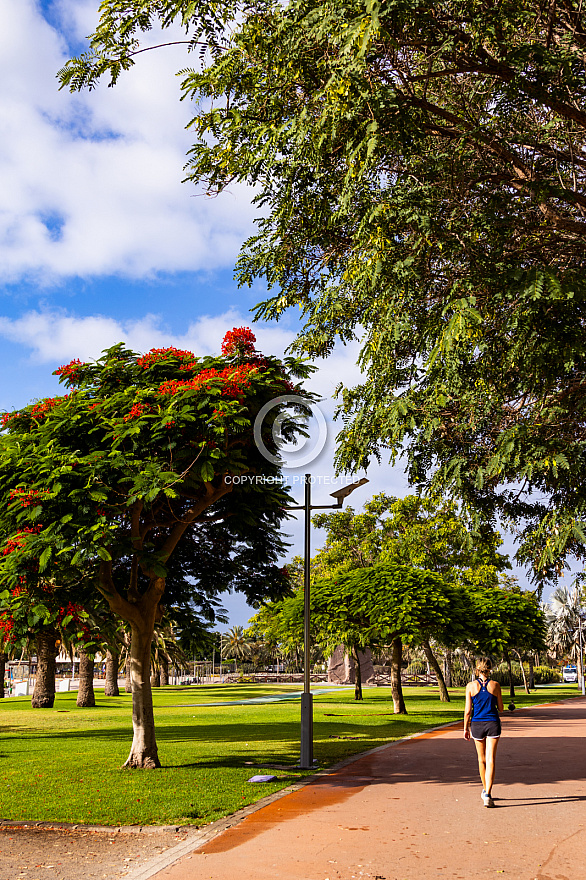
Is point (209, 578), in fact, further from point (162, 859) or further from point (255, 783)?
point (162, 859)

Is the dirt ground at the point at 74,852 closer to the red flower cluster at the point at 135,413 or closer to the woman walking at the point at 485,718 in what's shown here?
the woman walking at the point at 485,718

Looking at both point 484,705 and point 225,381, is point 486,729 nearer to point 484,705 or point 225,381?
point 484,705

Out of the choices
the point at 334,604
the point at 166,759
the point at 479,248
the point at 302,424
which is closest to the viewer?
the point at 479,248

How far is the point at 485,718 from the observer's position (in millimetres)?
9461

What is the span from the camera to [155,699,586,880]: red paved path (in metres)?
6.84

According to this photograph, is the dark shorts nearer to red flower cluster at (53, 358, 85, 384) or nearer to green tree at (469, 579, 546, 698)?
red flower cluster at (53, 358, 85, 384)

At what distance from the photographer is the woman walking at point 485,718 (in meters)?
9.43

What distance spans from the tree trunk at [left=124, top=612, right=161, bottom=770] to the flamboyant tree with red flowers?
2 centimetres

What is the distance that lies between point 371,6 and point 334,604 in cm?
2440

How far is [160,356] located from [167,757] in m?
8.48

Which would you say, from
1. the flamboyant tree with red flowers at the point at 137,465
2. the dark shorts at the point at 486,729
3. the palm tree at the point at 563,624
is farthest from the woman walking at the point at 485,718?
the palm tree at the point at 563,624

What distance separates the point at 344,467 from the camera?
37.8 ft

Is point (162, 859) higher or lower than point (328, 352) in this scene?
lower

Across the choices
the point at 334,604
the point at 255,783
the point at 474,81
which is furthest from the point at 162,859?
the point at 334,604
